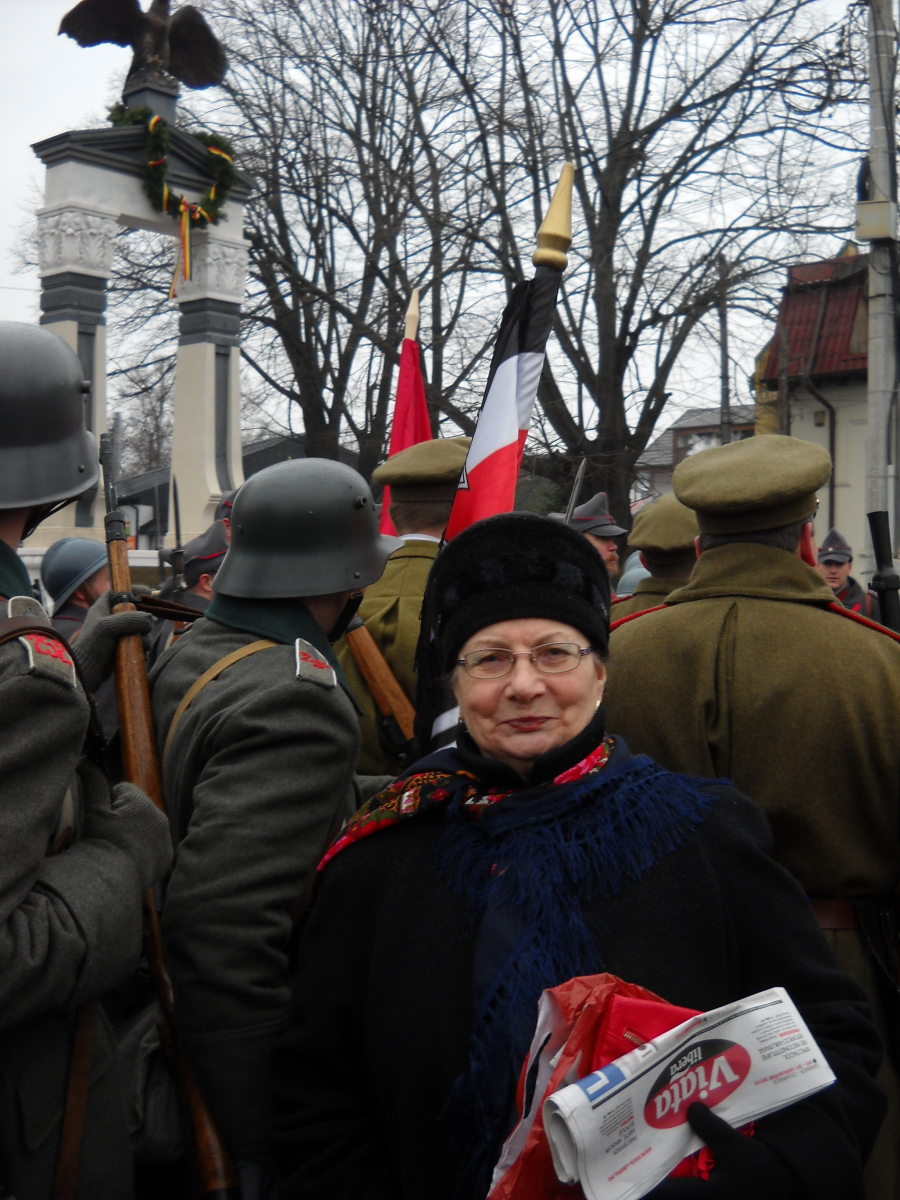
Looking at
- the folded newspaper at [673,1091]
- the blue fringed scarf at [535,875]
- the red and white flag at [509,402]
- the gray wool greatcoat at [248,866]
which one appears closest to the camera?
the folded newspaper at [673,1091]

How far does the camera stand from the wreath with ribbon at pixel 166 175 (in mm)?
14430

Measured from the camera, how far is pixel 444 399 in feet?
57.7

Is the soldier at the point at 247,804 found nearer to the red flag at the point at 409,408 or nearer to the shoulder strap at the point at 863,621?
the shoulder strap at the point at 863,621

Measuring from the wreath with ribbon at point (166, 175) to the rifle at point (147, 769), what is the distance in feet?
41.2

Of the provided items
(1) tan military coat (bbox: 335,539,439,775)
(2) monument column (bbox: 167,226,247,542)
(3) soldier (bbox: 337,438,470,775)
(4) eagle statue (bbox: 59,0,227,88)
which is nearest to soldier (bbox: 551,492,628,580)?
(3) soldier (bbox: 337,438,470,775)

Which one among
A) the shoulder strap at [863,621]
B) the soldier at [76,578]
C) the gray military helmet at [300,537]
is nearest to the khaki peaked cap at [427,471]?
the gray military helmet at [300,537]

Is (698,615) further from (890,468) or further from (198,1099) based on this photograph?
(890,468)

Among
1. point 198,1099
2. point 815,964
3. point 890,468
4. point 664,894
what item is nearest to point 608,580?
point 664,894

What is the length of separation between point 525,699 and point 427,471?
2.21m

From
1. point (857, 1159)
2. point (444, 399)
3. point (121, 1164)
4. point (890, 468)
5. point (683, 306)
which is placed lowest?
point (121, 1164)

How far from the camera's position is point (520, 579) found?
204cm

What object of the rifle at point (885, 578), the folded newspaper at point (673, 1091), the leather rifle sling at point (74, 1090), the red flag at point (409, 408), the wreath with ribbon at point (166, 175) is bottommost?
the leather rifle sling at point (74, 1090)

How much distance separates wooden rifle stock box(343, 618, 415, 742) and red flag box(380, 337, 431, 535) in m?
0.88

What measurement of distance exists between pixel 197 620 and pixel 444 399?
14.9m
